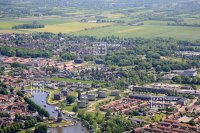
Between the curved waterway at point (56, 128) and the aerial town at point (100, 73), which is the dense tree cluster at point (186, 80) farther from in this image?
the curved waterway at point (56, 128)

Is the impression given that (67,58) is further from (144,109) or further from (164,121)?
(164,121)

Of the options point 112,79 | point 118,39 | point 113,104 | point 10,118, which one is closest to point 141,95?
point 113,104

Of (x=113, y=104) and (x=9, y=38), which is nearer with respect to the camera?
(x=113, y=104)

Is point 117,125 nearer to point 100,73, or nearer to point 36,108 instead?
point 36,108

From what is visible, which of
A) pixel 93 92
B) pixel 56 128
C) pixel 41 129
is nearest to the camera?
pixel 41 129

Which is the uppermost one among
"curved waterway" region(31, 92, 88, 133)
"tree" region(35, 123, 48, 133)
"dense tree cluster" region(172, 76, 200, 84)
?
"dense tree cluster" region(172, 76, 200, 84)

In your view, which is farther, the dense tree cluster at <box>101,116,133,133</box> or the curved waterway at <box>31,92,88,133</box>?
the curved waterway at <box>31,92,88,133</box>

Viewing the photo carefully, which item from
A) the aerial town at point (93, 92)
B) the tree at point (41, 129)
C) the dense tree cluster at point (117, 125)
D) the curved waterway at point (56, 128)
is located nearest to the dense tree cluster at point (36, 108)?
the aerial town at point (93, 92)

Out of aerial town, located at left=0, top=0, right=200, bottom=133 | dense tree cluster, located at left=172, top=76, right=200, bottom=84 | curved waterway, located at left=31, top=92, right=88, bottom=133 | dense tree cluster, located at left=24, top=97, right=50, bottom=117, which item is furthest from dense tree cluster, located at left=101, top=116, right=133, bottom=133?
dense tree cluster, located at left=172, top=76, right=200, bottom=84

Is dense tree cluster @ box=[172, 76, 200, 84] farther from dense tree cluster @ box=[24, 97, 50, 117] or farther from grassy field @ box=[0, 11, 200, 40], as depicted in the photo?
grassy field @ box=[0, 11, 200, 40]

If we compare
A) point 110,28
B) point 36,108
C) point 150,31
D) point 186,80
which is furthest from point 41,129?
point 110,28

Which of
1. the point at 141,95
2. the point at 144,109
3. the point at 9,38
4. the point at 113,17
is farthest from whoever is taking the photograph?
the point at 113,17
